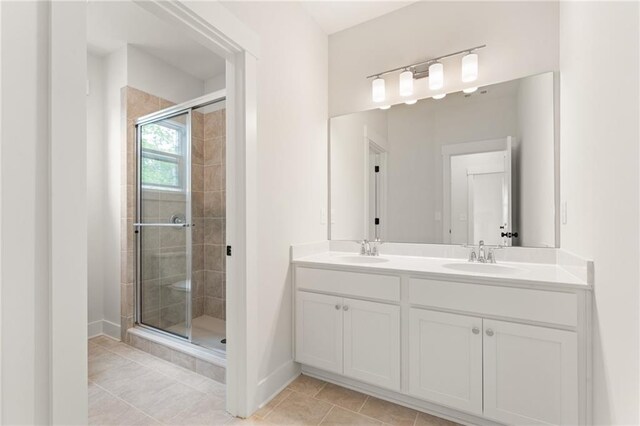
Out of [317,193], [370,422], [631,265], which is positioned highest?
[317,193]

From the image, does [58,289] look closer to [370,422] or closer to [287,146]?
[287,146]

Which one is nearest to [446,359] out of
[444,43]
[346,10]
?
[444,43]

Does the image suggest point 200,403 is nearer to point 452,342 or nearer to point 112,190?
point 452,342

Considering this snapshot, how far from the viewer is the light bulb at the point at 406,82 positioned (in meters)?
2.12

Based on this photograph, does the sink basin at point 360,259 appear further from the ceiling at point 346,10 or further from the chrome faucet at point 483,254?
the ceiling at point 346,10

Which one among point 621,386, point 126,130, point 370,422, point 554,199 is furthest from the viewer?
point 126,130

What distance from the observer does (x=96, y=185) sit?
9.04 ft

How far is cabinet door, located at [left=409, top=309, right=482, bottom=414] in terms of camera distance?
4.83 feet

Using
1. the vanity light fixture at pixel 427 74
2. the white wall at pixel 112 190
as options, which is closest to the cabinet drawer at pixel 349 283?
the vanity light fixture at pixel 427 74

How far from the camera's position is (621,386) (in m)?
0.95

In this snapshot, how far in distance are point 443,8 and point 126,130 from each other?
107 inches

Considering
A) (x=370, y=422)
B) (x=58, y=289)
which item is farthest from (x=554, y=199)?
(x=58, y=289)

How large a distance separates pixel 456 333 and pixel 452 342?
0.05 metres

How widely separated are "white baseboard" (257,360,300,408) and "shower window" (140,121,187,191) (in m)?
1.77
